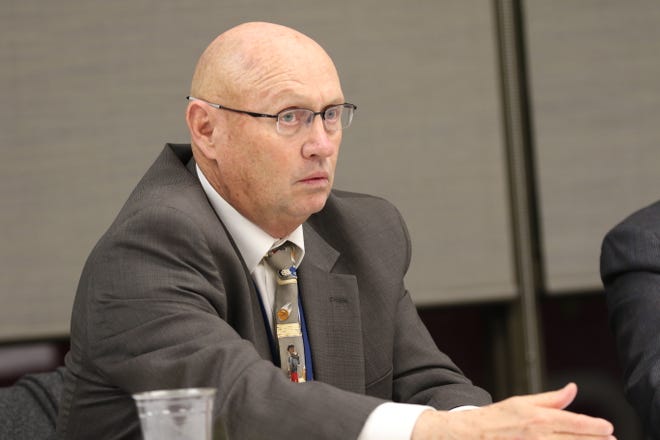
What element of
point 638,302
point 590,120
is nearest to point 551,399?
point 638,302

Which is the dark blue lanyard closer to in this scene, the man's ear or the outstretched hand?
the man's ear

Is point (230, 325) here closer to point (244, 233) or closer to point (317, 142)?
point (244, 233)

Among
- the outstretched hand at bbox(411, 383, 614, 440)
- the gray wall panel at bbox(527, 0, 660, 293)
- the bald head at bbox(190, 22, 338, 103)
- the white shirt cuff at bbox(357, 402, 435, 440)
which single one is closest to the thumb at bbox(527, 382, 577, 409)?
the outstretched hand at bbox(411, 383, 614, 440)

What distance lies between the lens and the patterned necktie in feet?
6.48

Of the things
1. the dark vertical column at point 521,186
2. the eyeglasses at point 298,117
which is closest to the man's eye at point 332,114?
the eyeglasses at point 298,117

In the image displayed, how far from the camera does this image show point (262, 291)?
2.00 m

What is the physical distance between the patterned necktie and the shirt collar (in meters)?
0.03

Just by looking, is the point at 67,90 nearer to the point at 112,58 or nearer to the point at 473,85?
the point at 112,58

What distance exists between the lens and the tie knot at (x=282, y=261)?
2.04m

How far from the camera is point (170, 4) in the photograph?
3.52 m

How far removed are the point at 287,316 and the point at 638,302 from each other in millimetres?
922

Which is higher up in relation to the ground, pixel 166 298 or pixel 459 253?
pixel 166 298

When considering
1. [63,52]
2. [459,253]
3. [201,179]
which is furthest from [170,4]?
[201,179]

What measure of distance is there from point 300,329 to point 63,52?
1820mm
